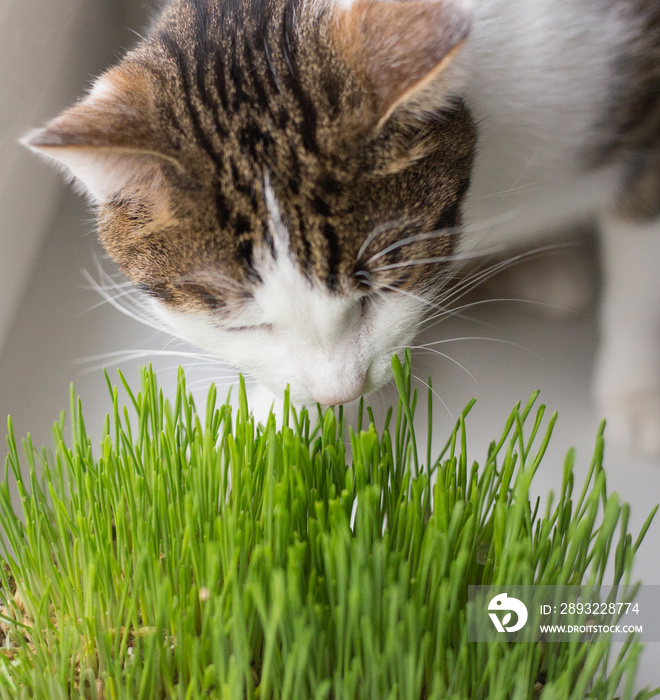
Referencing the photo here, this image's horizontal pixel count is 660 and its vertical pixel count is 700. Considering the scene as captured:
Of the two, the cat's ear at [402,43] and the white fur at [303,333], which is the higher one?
the cat's ear at [402,43]

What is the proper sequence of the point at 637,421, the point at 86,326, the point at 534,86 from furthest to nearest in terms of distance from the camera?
the point at 86,326
the point at 637,421
the point at 534,86

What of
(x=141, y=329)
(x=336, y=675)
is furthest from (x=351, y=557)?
(x=141, y=329)

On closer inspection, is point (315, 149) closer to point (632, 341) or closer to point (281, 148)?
point (281, 148)

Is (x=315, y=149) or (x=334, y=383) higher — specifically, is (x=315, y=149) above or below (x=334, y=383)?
above

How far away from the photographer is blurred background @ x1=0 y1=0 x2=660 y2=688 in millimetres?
909

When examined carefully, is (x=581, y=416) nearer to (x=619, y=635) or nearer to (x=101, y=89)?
(x=619, y=635)

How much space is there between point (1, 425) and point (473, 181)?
2.53 ft

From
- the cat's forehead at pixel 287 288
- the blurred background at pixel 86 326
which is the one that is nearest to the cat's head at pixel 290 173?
the cat's forehead at pixel 287 288

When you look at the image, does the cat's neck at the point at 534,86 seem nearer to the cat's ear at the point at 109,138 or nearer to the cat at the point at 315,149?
the cat at the point at 315,149

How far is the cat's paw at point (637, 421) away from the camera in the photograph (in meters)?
0.87

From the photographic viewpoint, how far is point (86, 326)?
3.50 ft

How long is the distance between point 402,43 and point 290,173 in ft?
0.44
